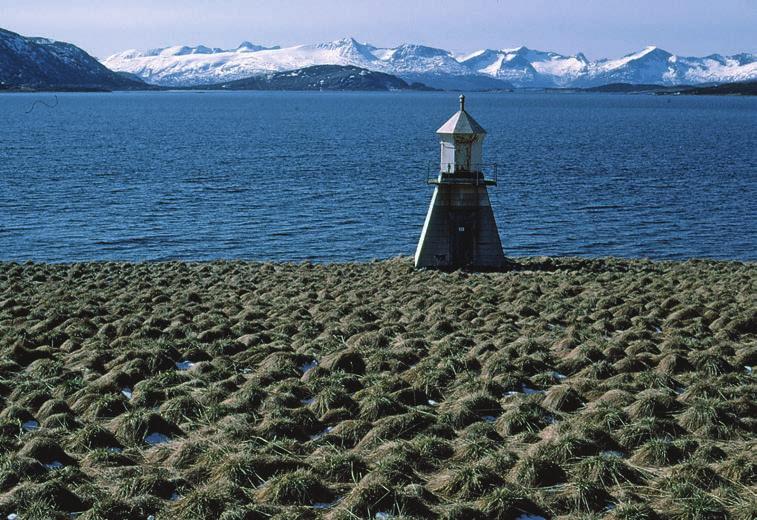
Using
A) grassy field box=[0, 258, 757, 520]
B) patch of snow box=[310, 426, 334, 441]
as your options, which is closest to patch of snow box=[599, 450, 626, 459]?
grassy field box=[0, 258, 757, 520]

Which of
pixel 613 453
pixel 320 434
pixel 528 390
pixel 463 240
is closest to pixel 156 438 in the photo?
pixel 320 434

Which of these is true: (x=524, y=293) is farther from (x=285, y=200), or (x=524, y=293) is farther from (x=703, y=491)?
(x=285, y=200)

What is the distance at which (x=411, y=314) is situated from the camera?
23344 millimetres

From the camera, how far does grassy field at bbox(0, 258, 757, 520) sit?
34.0 ft

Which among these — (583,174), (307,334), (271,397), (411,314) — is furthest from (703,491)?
(583,174)

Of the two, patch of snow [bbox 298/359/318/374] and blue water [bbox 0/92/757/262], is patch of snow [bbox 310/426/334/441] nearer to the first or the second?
patch of snow [bbox 298/359/318/374]

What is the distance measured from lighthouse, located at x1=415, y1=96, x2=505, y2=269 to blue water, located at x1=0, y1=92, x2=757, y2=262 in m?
10.1

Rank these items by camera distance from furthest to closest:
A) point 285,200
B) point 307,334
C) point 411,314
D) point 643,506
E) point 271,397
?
1. point 285,200
2. point 411,314
3. point 307,334
4. point 271,397
5. point 643,506

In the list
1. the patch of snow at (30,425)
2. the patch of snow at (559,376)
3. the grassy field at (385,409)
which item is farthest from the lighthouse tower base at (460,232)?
the patch of snow at (30,425)

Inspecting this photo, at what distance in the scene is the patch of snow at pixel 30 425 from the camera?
13.3m

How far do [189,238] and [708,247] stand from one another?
3138cm

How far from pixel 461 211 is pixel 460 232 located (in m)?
0.96

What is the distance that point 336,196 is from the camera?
6775 centimetres

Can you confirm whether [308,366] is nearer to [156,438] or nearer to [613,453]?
[156,438]
